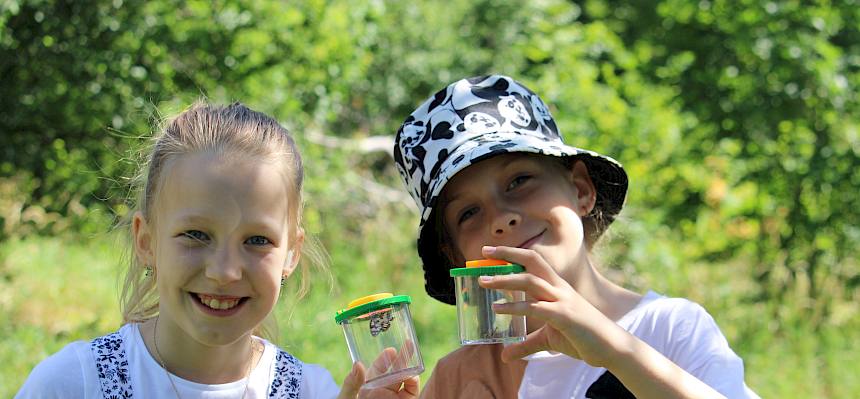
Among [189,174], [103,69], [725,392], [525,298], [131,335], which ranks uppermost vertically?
[103,69]

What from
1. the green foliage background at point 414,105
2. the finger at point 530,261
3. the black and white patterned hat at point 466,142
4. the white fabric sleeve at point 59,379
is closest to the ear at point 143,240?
the white fabric sleeve at point 59,379

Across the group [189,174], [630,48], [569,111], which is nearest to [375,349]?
[189,174]

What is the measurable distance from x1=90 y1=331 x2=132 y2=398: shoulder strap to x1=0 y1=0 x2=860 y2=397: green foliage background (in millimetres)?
2065

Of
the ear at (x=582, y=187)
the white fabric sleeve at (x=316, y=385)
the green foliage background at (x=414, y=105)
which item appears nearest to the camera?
the white fabric sleeve at (x=316, y=385)

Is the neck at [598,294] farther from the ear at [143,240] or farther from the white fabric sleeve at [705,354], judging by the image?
the ear at [143,240]

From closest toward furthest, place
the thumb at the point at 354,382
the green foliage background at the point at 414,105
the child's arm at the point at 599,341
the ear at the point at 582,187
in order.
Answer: the child's arm at the point at 599,341 → the thumb at the point at 354,382 → the ear at the point at 582,187 → the green foliage background at the point at 414,105

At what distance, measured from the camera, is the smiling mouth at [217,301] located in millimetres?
2369

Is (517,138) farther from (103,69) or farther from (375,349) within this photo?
(103,69)

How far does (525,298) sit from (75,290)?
16.6 feet

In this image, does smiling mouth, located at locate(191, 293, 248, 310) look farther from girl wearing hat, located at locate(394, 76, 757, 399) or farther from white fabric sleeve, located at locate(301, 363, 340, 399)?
girl wearing hat, located at locate(394, 76, 757, 399)

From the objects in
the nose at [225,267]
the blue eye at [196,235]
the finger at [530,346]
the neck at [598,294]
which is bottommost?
the neck at [598,294]

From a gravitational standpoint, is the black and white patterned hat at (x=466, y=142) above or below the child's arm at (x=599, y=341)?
above

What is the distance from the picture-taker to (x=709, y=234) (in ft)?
22.7

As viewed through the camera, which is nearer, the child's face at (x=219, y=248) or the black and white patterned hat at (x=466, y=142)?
the child's face at (x=219, y=248)
